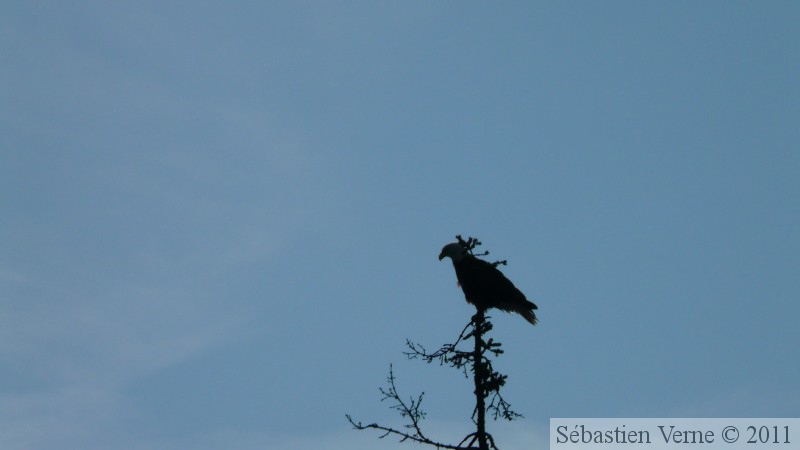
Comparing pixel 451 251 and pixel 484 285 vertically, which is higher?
pixel 451 251

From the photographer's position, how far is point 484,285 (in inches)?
547

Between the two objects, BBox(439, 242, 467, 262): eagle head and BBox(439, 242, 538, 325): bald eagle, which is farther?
BBox(439, 242, 467, 262): eagle head

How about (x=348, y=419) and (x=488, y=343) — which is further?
(x=488, y=343)

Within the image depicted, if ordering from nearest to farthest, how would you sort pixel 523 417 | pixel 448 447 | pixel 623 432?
pixel 448 447, pixel 523 417, pixel 623 432

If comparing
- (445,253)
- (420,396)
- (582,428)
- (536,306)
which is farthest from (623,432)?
(420,396)

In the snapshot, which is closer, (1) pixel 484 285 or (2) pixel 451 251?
(1) pixel 484 285

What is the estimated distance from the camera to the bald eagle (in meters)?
13.9

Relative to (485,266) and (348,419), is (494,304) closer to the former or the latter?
(485,266)

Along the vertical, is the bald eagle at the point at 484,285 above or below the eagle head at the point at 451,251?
below

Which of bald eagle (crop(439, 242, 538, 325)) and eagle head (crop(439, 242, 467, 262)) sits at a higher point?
eagle head (crop(439, 242, 467, 262))

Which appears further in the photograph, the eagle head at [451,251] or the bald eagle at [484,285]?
the eagle head at [451,251]

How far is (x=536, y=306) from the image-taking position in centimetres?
1448

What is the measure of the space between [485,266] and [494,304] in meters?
0.66

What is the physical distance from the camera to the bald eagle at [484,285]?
45.6 ft
